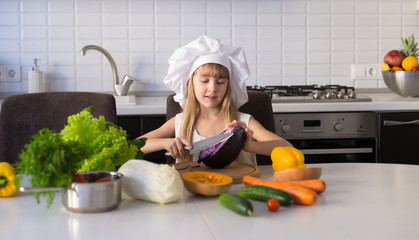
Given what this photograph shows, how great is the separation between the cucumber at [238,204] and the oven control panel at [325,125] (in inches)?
64.2

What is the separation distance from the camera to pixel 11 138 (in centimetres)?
203

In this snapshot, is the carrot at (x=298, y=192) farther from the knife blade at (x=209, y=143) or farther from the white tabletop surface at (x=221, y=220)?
the knife blade at (x=209, y=143)

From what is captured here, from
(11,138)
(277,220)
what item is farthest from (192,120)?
(277,220)

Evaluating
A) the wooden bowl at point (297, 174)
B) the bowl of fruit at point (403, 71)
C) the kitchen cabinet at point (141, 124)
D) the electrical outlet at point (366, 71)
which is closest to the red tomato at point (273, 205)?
the wooden bowl at point (297, 174)

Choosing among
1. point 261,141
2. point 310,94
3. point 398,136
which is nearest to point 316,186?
point 261,141

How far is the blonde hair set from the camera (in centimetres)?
216

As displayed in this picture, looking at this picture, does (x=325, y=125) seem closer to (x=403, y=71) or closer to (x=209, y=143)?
(x=403, y=71)

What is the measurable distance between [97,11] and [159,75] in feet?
1.75

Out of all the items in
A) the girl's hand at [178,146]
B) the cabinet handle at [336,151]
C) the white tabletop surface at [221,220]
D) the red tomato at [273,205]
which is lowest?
the cabinet handle at [336,151]

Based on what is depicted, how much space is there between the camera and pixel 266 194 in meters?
1.20

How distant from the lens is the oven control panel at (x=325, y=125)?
276cm

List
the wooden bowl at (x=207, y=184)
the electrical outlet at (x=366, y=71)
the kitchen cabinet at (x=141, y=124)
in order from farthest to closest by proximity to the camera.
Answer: the electrical outlet at (x=366, y=71) < the kitchen cabinet at (x=141, y=124) < the wooden bowl at (x=207, y=184)

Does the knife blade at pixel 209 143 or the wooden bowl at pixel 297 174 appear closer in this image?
the wooden bowl at pixel 297 174

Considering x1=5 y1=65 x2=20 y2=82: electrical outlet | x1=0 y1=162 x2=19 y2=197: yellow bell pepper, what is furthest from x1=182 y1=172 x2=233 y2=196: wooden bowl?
x1=5 y1=65 x2=20 y2=82: electrical outlet
